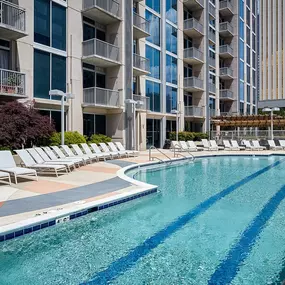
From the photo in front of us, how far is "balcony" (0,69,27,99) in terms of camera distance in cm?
1437

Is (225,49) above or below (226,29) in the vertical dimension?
below

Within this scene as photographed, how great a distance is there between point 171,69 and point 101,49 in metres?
10.6

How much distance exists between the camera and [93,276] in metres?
4.07

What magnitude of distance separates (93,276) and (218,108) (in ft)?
116

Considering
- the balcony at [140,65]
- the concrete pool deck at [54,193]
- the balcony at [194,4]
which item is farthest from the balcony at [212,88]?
the concrete pool deck at [54,193]

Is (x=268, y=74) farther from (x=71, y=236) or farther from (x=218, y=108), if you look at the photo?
(x=71, y=236)

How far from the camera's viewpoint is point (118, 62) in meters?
21.3

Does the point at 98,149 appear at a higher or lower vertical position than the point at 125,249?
higher

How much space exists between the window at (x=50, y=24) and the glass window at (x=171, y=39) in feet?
41.1

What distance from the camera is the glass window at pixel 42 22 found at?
55.2 ft

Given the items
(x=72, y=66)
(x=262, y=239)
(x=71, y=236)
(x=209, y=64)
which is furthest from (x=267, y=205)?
(x=209, y=64)

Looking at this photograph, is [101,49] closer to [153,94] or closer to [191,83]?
[153,94]

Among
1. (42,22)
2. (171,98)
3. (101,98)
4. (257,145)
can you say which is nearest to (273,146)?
(257,145)

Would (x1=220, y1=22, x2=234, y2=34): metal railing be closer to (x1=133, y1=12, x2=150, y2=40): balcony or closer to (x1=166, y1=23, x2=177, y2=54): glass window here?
(x1=166, y1=23, x2=177, y2=54): glass window
